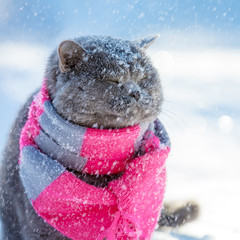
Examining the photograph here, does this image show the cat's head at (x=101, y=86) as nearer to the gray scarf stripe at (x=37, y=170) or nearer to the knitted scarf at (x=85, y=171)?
the knitted scarf at (x=85, y=171)

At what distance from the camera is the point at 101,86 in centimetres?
114

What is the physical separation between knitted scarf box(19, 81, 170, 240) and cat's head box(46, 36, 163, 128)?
5cm

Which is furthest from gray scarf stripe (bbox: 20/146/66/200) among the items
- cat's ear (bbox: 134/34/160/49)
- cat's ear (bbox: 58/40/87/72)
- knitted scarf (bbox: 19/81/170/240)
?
cat's ear (bbox: 134/34/160/49)

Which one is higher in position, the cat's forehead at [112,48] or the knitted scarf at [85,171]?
the cat's forehead at [112,48]

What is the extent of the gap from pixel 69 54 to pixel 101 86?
0.17 meters

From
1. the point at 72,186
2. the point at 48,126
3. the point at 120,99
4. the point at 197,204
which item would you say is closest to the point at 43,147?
the point at 48,126

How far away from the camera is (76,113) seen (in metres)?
1.15

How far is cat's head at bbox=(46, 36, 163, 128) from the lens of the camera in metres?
1.13

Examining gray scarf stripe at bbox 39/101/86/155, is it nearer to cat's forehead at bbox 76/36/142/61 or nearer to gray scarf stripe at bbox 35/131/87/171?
gray scarf stripe at bbox 35/131/87/171

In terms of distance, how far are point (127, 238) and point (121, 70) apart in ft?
Result: 2.00

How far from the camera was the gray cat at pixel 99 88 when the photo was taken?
113 cm

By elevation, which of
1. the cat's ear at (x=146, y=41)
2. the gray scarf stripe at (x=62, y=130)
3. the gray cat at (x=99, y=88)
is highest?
the cat's ear at (x=146, y=41)

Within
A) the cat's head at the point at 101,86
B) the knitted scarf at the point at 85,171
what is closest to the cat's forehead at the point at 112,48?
the cat's head at the point at 101,86

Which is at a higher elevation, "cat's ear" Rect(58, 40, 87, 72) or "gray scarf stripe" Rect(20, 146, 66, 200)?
"cat's ear" Rect(58, 40, 87, 72)
